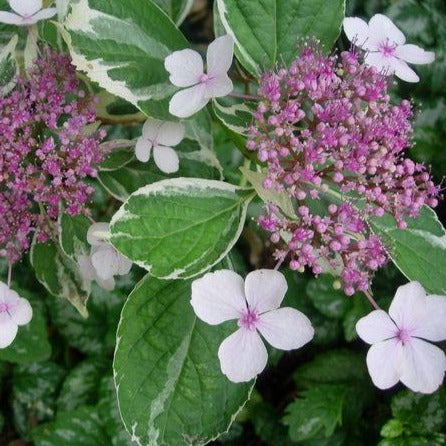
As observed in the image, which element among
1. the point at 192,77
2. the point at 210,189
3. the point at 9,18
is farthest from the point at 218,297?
the point at 9,18

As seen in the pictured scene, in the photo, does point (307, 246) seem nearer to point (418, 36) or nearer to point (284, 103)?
point (284, 103)

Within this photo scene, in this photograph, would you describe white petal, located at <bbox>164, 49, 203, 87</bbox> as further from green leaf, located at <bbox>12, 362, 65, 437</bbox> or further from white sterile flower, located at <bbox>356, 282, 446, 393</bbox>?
green leaf, located at <bbox>12, 362, 65, 437</bbox>

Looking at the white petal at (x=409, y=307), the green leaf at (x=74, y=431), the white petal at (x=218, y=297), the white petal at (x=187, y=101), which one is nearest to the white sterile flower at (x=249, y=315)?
the white petal at (x=218, y=297)

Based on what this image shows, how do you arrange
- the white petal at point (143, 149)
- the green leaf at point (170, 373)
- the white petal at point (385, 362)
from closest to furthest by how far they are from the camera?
the white petal at point (385, 362) < the green leaf at point (170, 373) < the white petal at point (143, 149)

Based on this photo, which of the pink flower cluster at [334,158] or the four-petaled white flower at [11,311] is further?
the four-petaled white flower at [11,311]

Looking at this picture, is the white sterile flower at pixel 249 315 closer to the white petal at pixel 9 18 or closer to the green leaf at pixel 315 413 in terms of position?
the white petal at pixel 9 18

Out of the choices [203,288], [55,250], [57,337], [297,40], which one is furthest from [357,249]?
[57,337]

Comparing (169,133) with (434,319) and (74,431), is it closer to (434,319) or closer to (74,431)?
(434,319)
